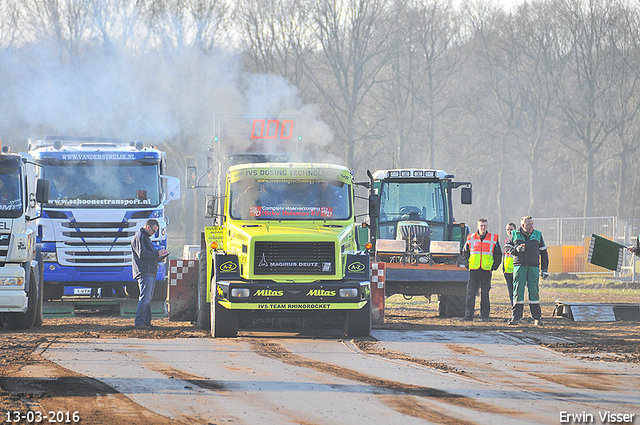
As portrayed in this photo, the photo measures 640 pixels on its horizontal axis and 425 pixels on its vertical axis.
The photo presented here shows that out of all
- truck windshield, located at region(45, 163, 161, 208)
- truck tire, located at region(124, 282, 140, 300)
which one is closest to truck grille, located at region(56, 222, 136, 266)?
truck windshield, located at region(45, 163, 161, 208)

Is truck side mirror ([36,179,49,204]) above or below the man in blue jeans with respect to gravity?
above

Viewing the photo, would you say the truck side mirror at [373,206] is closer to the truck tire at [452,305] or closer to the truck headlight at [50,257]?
the truck tire at [452,305]

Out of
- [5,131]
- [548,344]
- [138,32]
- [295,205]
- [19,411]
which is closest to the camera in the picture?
[19,411]

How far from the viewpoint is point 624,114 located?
1912 inches

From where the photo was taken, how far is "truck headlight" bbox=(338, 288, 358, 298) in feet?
40.3

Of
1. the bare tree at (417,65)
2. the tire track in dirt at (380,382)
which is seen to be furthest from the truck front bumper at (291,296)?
the bare tree at (417,65)

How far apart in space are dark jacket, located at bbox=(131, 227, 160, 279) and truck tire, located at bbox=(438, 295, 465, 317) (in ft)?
20.3

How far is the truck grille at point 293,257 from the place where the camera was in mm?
12312

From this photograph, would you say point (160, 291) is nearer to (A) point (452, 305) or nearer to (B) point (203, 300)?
(B) point (203, 300)

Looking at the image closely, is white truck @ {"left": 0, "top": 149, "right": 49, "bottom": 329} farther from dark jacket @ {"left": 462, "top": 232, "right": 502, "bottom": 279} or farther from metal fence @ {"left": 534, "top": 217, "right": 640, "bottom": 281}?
metal fence @ {"left": 534, "top": 217, "right": 640, "bottom": 281}

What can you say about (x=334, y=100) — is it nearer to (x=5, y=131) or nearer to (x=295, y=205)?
(x=5, y=131)

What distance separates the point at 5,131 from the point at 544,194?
40.3 m

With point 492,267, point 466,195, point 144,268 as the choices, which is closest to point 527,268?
point 492,267

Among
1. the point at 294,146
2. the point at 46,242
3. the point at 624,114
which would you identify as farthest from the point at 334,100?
the point at 46,242
